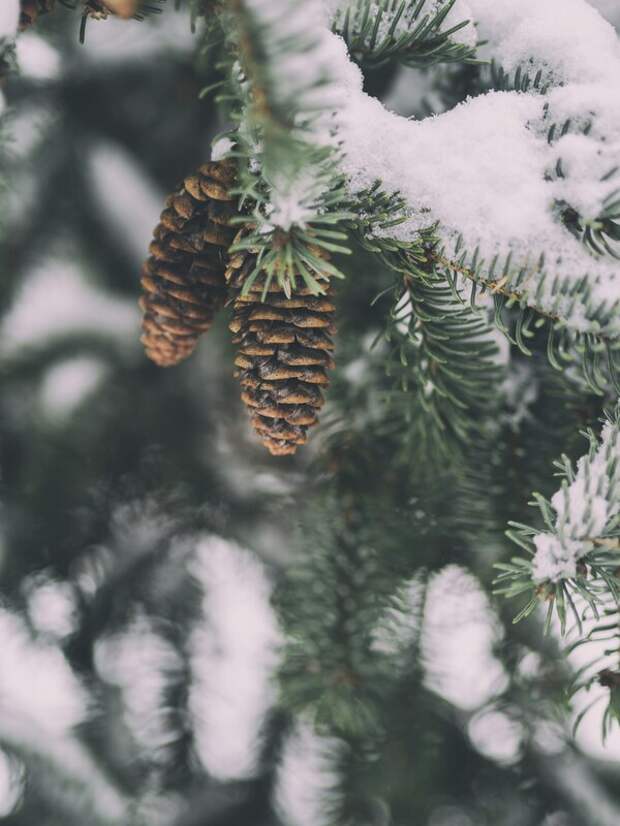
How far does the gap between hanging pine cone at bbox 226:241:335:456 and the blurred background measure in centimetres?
27

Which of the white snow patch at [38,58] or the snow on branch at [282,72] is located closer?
the snow on branch at [282,72]

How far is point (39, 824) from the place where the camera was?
2.94 ft

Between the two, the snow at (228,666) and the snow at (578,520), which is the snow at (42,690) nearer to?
the snow at (228,666)

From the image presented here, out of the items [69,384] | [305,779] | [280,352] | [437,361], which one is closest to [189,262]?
[280,352]

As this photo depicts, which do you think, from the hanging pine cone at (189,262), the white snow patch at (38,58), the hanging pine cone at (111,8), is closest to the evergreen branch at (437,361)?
the hanging pine cone at (189,262)

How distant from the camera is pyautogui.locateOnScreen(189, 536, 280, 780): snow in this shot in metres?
0.97

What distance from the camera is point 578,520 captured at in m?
0.46

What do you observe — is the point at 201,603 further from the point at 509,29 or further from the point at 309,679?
the point at 509,29

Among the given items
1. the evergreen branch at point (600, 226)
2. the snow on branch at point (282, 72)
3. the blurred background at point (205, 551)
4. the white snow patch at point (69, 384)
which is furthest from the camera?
the white snow patch at point (69, 384)

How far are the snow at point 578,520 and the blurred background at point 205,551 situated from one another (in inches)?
12.4

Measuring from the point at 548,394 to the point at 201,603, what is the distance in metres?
0.58

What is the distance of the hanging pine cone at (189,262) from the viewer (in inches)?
21.4

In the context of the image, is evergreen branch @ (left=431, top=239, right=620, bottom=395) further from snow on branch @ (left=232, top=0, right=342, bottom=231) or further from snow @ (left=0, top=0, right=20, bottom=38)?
snow @ (left=0, top=0, right=20, bottom=38)

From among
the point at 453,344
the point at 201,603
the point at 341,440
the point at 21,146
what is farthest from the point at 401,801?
the point at 21,146
